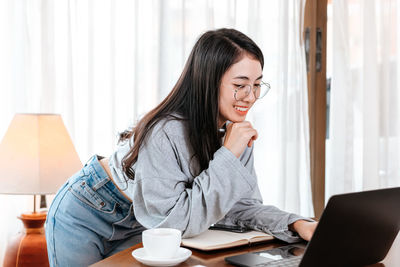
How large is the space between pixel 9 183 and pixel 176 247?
0.95 metres

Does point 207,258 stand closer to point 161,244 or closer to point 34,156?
point 161,244

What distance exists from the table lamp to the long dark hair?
50 centimetres

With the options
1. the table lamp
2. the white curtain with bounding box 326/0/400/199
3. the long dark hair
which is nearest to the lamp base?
the table lamp

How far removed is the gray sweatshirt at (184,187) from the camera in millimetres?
1212

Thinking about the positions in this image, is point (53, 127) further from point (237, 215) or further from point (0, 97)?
point (237, 215)

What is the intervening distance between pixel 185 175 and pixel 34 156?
0.72m

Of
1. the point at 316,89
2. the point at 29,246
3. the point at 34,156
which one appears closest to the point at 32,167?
the point at 34,156

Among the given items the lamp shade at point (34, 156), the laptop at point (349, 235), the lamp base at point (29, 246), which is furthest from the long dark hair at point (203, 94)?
the lamp base at point (29, 246)

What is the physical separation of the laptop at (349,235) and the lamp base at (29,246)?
3.26ft

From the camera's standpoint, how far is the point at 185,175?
51.6 inches

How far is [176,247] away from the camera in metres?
1.01

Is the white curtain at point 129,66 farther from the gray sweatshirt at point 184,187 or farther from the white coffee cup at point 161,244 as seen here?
the white coffee cup at point 161,244

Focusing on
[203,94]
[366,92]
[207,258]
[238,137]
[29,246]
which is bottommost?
[29,246]

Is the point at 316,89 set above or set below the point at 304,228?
above
